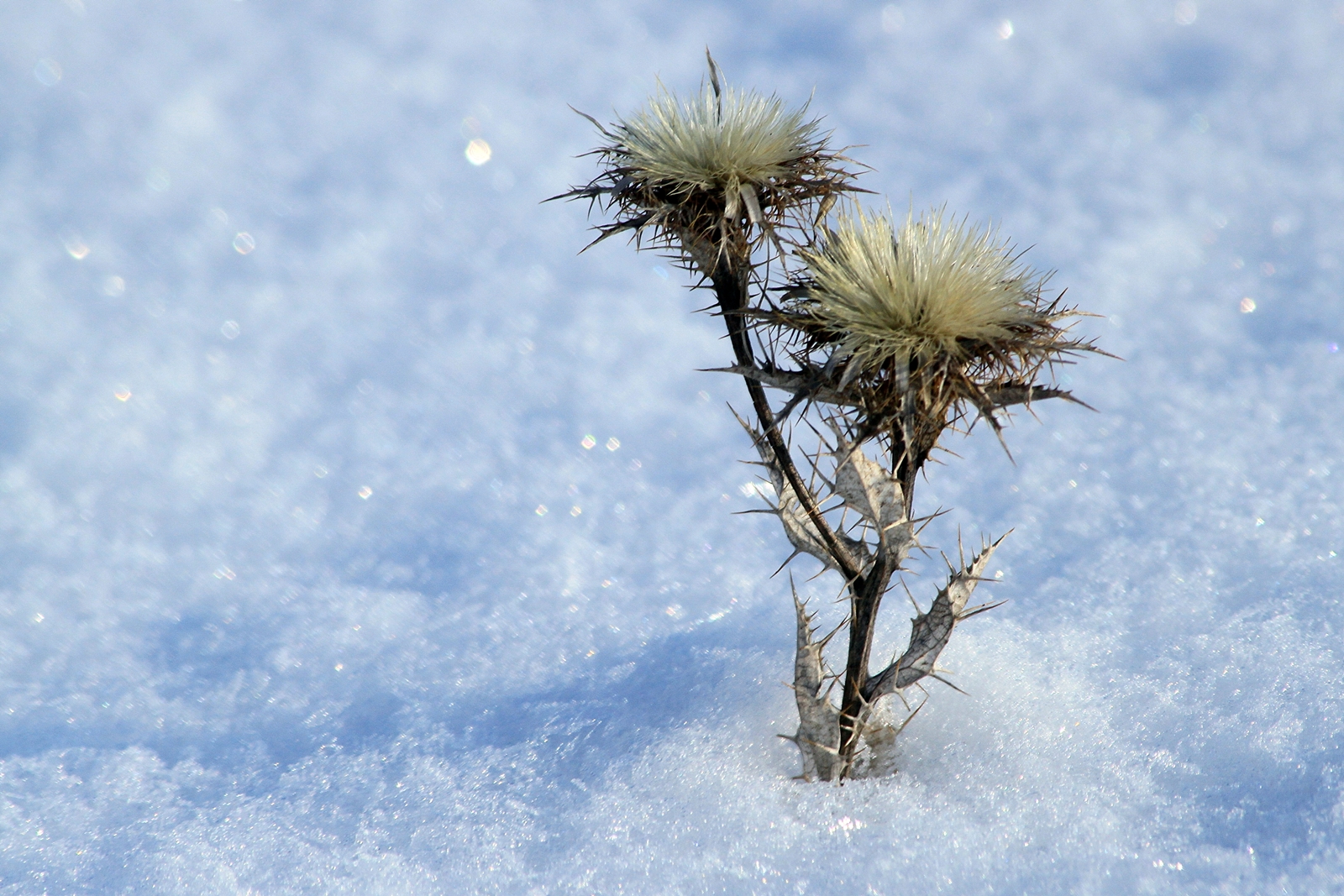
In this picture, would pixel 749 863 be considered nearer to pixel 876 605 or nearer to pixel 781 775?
pixel 781 775

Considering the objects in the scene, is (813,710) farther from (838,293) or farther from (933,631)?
(838,293)

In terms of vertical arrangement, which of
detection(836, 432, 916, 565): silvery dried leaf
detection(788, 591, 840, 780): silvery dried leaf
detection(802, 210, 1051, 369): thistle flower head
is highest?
detection(802, 210, 1051, 369): thistle flower head

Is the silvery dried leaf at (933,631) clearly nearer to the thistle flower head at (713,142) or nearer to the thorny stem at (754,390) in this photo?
the thorny stem at (754,390)

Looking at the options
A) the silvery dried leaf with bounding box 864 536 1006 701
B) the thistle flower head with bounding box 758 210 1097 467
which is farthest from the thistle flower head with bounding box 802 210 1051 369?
the silvery dried leaf with bounding box 864 536 1006 701

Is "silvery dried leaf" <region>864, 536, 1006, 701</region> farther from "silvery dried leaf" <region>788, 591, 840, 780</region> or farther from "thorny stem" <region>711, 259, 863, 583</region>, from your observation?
"thorny stem" <region>711, 259, 863, 583</region>

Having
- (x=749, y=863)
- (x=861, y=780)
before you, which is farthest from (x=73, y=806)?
(x=861, y=780)

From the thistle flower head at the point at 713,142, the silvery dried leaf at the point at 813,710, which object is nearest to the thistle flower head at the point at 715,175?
the thistle flower head at the point at 713,142

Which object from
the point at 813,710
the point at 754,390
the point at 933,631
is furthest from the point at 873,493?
the point at 813,710

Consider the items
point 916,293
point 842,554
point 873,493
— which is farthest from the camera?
point 842,554
